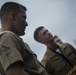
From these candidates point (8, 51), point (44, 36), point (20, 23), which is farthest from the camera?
point (44, 36)

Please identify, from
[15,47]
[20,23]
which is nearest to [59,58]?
[20,23]

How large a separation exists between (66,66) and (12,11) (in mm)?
1999

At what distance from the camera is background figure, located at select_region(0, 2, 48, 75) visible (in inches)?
108

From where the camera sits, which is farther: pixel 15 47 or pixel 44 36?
pixel 44 36

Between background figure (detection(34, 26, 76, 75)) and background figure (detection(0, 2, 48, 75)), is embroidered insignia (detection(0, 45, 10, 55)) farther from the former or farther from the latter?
background figure (detection(34, 26, 76, 75))

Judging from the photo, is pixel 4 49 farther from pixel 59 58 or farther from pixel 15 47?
pixel 59 58

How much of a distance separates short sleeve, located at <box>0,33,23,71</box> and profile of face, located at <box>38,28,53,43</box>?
2946 mm

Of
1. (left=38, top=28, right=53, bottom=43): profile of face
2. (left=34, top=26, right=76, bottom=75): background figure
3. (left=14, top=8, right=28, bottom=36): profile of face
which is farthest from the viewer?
(left=38, top=28, right=53, bottom=43): profile of face

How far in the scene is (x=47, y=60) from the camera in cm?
525

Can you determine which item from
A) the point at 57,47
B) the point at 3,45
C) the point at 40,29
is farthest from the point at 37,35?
the point at 3,45

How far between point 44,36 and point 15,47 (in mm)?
3151

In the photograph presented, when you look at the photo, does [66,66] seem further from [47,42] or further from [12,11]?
[12,11]

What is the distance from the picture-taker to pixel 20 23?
135 inches

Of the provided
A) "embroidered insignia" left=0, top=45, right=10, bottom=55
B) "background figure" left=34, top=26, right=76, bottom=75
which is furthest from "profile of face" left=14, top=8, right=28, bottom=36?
"background figure" left=34, top=26, right=76, bottom=75
